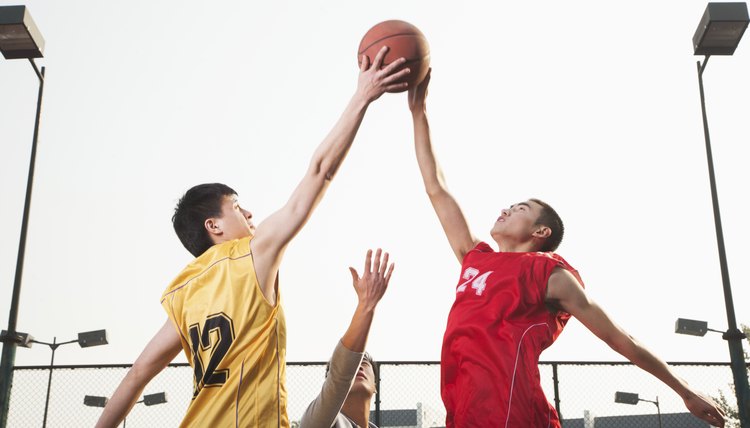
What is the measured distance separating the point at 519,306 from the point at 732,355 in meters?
6.05

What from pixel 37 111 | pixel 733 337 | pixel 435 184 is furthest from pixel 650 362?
pixel 37 111

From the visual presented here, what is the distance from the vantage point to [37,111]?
9.84 m

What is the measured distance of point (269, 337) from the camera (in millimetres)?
3000

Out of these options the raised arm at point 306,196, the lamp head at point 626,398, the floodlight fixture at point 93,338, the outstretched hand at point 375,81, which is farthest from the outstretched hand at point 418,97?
the floodlight fixture at point 93,338

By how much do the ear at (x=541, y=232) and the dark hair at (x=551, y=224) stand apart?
0.08ft

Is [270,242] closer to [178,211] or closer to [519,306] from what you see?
[178,211]

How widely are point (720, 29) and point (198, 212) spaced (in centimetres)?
792

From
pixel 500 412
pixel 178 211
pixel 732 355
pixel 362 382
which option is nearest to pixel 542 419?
pixel 500 412

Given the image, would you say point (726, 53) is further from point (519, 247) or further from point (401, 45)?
point (401, 45)

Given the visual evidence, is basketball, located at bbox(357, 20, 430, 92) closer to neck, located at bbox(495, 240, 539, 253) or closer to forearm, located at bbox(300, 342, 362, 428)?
neck, located at bbox(495, 240, 539, 253)

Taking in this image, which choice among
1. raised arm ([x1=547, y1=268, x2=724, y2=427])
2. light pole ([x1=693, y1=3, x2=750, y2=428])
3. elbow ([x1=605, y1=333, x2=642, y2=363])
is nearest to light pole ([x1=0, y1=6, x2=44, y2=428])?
raised arm ([x1=547, y1=268, x2=724, y2=427])

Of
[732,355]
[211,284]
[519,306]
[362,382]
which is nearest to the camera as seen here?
[211,284]

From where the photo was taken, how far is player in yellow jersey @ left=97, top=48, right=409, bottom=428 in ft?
9.59

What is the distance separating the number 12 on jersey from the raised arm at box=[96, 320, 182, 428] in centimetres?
150
